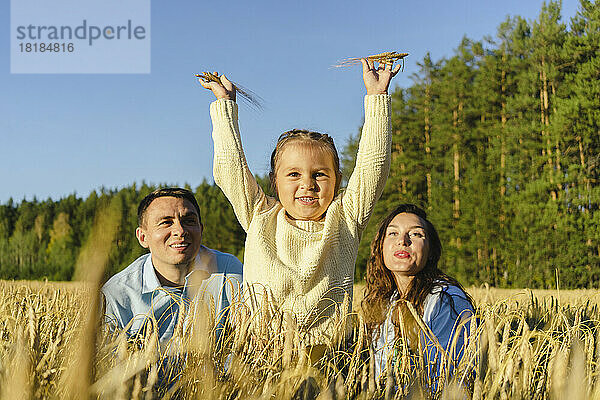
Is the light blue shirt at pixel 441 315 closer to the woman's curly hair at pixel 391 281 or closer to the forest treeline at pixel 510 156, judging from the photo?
the woman's curly hair at pixel 391 281

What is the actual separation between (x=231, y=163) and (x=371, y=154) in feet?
1.81

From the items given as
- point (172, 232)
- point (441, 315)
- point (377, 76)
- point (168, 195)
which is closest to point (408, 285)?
point (441, 315)

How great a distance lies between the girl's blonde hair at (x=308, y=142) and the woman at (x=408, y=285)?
0.33m

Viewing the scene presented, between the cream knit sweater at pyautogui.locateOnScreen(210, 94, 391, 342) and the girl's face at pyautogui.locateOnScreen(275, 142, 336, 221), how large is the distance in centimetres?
4

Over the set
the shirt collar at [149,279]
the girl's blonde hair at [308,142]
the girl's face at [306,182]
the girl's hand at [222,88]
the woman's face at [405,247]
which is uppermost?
the girl's hand at [222,88]

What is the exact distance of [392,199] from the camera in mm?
22219

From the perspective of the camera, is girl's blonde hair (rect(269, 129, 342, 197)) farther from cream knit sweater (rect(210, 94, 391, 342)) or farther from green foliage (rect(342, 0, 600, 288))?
green foliage (rect(342, 0, 600, 288))

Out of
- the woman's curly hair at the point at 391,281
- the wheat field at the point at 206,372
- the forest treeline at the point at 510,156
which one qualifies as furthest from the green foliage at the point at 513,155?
the wheat field at the point at 206,372

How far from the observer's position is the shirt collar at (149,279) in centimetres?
267

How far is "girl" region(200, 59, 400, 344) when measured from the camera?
7.26 ft

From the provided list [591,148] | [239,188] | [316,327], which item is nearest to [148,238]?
[239,188]

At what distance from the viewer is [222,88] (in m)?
2.44

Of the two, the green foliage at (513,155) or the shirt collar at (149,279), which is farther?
the green foliage at (513,155)

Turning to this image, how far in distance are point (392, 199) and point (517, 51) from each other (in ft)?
21.9
